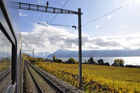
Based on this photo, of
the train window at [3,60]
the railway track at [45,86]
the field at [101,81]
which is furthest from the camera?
the field at [101,81]

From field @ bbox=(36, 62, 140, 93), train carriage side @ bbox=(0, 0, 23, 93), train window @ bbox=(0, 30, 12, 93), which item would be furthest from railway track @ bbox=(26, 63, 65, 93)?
train window @ bbox=(0, 30, 12, 93)

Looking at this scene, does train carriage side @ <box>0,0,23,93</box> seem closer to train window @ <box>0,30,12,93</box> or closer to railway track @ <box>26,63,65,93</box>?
train window @ <box>0,30,12,93</box>

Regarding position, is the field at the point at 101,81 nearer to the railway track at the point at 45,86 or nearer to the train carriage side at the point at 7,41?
the railway track at the point at 45,86

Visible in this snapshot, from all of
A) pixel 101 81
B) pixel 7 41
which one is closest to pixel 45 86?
pixel 101 81

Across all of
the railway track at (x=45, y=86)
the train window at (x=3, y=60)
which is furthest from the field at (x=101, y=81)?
the train window at (x=3, y=60)

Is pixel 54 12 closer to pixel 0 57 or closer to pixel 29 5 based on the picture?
pixel 29 5

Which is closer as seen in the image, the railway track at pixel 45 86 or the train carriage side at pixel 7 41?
the train carriage side at pixel 7 41

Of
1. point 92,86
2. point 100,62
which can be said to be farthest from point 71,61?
point 92,86

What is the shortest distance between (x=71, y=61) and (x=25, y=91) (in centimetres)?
7525

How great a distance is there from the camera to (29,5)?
10.9m

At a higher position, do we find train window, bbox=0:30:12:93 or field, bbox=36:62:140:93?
train window, bbox=0:30:12:93

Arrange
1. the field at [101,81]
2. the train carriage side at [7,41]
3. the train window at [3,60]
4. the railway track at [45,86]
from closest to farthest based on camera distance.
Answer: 1. the train carriage side at [7,41]
2. the train window at [3,60]
3. the railway track at [45,86]
4. the field at [101,81]

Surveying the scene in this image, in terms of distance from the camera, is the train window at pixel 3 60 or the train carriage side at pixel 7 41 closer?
the train carriage side at pixel 7 41

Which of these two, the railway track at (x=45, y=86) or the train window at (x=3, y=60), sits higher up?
the train window at (x=3, y=60)
